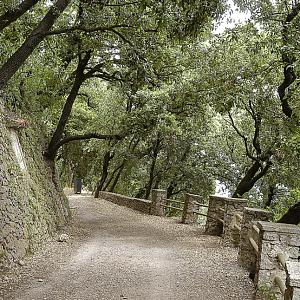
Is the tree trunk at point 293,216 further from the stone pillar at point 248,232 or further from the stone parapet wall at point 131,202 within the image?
the stone parapet wall at point 131,202

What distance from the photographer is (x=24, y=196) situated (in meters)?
8.95

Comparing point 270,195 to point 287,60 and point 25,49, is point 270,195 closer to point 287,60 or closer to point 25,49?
point 287,60

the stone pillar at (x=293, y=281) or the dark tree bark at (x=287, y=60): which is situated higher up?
the dark tree bark at (x=287, y=60)

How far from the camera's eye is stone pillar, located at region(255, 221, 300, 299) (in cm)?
575

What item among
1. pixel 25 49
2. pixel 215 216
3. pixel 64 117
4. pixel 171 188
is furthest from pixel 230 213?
pixel 171 188

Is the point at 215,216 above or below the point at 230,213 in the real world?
below

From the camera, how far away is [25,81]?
40.5 feet

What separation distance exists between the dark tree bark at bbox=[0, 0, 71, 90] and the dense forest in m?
0.02

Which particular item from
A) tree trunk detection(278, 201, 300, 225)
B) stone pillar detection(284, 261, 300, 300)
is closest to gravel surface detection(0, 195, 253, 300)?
tree trunk detection(278, 201, 300, 225)

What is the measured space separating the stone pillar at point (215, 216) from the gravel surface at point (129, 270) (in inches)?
25.0

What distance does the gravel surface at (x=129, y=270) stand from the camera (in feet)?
20.2

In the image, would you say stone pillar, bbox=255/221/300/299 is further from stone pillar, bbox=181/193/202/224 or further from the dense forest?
stone pillar, bbox=181/193/202/224

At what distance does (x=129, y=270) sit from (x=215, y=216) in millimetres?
5232

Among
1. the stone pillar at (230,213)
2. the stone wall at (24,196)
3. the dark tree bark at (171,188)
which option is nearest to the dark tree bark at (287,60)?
the stone pillar at (230,213)
